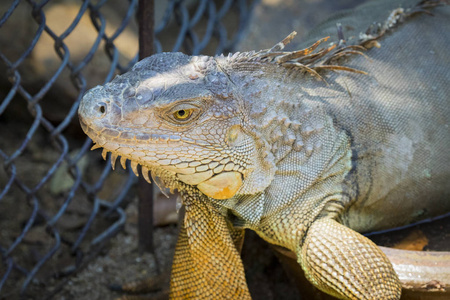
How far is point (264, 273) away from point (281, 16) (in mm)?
2730

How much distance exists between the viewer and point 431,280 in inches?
68.7

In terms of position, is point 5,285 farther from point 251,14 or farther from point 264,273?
point 251,14

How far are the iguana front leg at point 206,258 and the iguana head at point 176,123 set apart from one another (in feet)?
0.45

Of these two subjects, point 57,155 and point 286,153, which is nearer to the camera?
point 286,153

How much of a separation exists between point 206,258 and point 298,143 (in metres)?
0.57

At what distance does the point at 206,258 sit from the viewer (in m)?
1.99

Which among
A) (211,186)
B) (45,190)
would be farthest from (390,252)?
(45,190)

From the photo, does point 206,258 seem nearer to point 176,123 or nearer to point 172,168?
point 172,168

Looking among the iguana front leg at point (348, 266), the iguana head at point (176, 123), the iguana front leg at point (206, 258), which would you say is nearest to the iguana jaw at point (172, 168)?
the iguana head at point (176, 123)

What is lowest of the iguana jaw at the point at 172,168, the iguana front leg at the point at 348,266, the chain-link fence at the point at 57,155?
the iguana front leg at the point at 348,266

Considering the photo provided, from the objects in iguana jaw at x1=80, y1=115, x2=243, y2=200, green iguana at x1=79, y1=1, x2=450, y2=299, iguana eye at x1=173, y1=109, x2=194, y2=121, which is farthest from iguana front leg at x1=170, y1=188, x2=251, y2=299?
iguana eye at x1=173, y1=109, x2=194, y2=121

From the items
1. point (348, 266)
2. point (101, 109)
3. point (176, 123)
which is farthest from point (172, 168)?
point (348, 266)

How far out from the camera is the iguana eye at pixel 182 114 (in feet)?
5.54

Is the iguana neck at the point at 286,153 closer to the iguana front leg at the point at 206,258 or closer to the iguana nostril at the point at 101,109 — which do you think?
the iguana front leg at the point at 206,258
